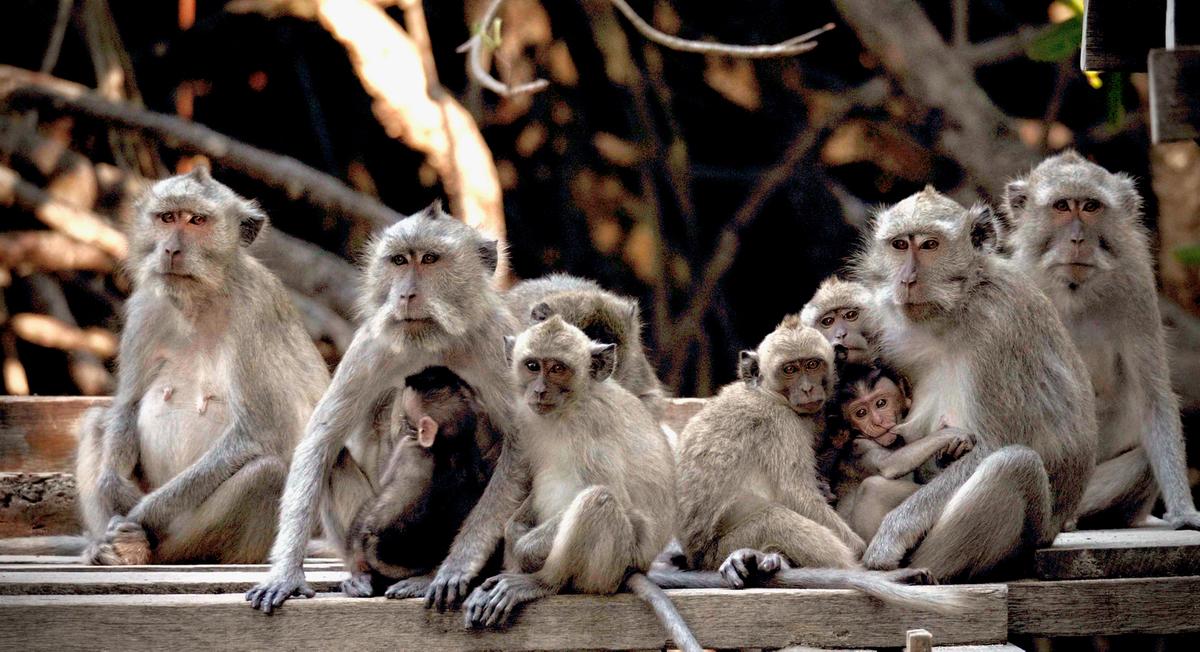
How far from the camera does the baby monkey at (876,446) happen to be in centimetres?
466

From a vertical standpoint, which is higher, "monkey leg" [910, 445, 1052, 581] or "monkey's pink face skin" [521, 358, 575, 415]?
"monkey's pink face skin" [521, 358, 575, 415]

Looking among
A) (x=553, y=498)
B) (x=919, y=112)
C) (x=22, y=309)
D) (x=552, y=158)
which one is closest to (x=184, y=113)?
(x=22, y=309)

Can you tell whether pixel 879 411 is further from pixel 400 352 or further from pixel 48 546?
pixel 48 546

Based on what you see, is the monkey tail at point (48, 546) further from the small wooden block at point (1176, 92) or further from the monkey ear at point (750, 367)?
the small wooden block at point (1176, 92)

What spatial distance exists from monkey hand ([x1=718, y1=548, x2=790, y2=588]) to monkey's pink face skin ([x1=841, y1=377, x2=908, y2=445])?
2.10ft

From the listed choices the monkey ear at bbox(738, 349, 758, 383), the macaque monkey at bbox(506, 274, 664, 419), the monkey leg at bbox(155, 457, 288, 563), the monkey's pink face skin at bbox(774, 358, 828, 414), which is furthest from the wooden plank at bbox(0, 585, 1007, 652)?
the macaque monkey at bbox(506, 274, 664, 419)

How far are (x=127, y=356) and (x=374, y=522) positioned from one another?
5.96 feet

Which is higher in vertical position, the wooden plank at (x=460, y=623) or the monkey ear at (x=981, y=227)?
the monkey ear at (x=981, y=227)

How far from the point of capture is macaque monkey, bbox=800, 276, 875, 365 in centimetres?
513

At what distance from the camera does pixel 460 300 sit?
188 inches

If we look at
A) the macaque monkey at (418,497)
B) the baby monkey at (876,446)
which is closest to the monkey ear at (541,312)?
the macaque monkey at (418,497)

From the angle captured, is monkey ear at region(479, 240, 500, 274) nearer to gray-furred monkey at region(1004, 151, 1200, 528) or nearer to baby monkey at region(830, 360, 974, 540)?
baby monkey at region(830, 360, 974, 540)

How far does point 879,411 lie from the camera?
16.0 ft

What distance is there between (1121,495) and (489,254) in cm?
269
